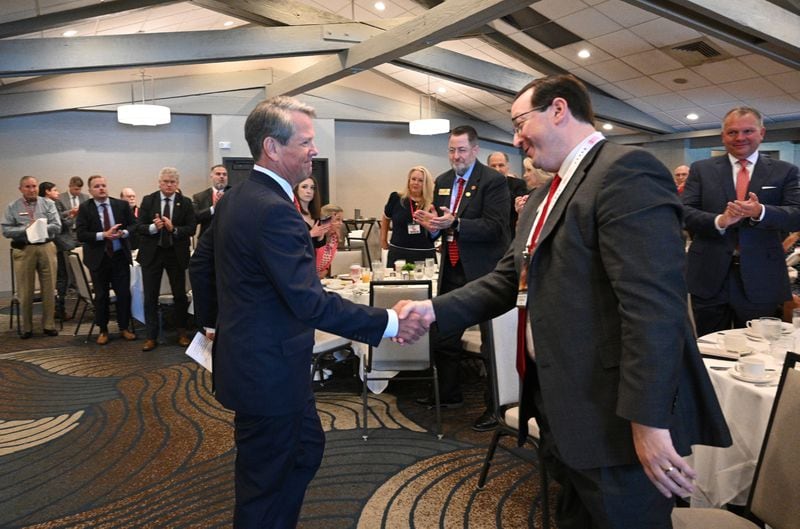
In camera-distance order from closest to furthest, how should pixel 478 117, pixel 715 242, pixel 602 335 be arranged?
pixel 602 335 → pixel 715 242 → pixel 478 117

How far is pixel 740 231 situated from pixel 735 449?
54.1 inches

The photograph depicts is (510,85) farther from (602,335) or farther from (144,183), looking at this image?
(602,335)

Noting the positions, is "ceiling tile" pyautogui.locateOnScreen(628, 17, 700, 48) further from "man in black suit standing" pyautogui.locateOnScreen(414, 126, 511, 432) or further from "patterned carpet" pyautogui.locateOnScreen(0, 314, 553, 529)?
"patterned carpet" pyautogui.locateOnScreen(0, 314, 553, 529)

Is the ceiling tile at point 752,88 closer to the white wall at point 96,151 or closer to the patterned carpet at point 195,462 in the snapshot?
the patterned carpet at point 195,462

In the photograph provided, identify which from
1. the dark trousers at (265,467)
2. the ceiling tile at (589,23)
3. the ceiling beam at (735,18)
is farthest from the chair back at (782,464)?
the ceiling tile at (589,23)

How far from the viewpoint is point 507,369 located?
2672 mm

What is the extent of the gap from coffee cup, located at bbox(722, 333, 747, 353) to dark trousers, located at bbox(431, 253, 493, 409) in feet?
4.95

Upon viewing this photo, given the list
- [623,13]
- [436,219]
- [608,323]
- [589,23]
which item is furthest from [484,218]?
[589,23]

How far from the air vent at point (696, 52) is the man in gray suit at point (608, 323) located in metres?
7.02

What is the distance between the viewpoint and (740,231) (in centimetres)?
298

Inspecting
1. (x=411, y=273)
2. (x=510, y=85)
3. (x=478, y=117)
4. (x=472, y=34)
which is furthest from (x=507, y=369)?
(x=478, y=117)

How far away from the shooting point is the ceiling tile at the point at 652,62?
7742 millimetres

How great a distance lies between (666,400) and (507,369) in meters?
1.53

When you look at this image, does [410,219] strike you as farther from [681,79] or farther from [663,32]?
[681,79]
